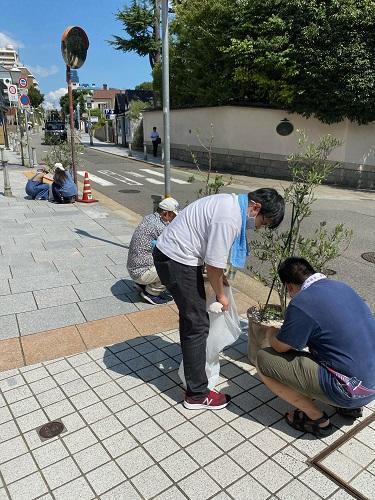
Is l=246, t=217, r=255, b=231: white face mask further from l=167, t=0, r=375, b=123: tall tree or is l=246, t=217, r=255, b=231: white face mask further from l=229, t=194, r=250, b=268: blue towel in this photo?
l=167, t=0, r=375, b=123: tall tree

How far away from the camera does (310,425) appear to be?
8.59 feet

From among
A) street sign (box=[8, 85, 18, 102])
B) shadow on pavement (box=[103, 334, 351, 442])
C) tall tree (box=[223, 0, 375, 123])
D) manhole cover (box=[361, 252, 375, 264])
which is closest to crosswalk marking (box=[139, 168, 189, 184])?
tall tree (box=[223, 0, 375, 123])

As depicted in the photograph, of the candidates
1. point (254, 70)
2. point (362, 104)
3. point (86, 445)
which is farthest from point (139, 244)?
point (254, 70)

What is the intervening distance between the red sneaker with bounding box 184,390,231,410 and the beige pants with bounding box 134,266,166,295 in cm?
173

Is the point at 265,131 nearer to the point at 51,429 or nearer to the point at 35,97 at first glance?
the point at 51,429

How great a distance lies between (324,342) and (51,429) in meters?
1.82

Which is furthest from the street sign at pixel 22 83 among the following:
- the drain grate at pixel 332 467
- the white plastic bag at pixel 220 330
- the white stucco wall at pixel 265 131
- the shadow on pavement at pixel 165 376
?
the drain grate at pixel 332 467

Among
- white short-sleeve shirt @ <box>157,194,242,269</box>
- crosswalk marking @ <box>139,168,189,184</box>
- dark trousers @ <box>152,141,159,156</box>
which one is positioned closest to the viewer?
white short-sleeve shirt @ <box>157,194,242,269</box>

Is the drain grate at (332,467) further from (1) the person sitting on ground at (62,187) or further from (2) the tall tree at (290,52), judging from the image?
(2) the tall tree at (290,52)

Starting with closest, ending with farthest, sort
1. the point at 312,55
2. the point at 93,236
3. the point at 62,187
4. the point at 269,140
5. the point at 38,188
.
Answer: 1. the point at 93,236
2. the point at 62,187
3. the point at 38,188
4. the point at 312,55
5. the point at 269,140

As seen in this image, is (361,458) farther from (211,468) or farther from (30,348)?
(30,348)

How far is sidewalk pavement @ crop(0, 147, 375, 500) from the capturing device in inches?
87.9

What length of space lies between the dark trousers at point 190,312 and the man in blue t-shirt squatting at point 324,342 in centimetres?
50

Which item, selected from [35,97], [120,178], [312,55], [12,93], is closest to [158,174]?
[120,178]
